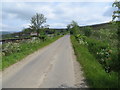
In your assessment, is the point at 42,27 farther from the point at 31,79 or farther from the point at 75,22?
the point at 31,79

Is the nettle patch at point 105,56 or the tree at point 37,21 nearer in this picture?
the nettle patch at point 105,56

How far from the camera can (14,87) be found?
6.96 metres

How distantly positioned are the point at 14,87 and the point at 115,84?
3841mm

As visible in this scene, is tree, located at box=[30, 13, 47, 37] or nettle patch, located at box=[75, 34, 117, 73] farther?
tree, located at box=[30, 13, 47, 37]

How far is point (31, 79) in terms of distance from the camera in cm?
807

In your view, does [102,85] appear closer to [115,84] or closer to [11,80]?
[115,84]

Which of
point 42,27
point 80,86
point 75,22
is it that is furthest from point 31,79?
point 75,22

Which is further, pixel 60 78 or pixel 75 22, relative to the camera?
pixel 75 22

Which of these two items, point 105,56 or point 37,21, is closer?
point 105,56

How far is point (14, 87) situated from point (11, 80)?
3.84 feet

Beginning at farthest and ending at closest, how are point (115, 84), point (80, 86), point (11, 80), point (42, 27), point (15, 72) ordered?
point (42, 27) → point (15, 72) → point (11, 80) → point (80, 86) → point (115, 84)

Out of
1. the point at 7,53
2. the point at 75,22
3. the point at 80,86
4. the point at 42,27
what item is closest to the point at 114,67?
A: the point at 80,86

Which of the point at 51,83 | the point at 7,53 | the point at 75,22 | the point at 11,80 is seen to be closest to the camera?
the point at 51,83

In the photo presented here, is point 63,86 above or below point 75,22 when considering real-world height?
below
